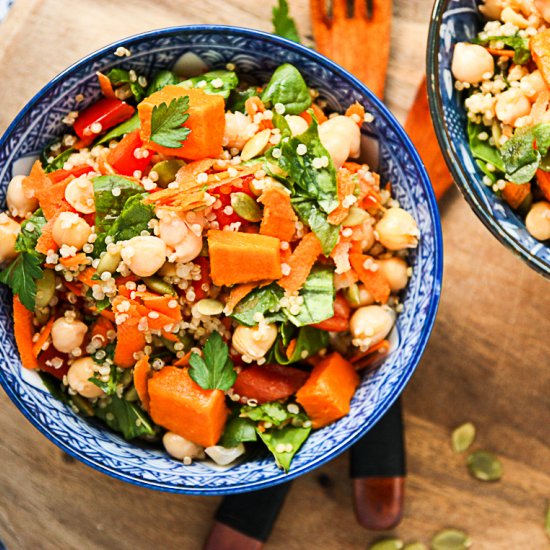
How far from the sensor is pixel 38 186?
185cm

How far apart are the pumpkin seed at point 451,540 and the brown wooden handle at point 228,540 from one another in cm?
57

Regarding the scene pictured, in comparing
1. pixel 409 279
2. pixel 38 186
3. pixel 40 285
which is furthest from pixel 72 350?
pixel 409 279

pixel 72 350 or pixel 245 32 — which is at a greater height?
pixel 245 32

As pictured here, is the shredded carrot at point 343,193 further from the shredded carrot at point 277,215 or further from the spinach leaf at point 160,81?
the spinach leaf at point 160,81

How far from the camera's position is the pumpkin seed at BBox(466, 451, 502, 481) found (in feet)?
7.82

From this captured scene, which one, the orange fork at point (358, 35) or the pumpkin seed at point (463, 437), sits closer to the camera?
the orange fork at point (358, 35)

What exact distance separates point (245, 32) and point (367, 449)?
4.18 ft

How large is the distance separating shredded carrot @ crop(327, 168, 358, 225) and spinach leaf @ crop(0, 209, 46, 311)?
0.71 metres

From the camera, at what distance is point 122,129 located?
1.92m

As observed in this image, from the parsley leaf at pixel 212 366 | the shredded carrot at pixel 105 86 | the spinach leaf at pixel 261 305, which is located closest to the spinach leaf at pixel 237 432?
the parsley leaf at pixel 212 366

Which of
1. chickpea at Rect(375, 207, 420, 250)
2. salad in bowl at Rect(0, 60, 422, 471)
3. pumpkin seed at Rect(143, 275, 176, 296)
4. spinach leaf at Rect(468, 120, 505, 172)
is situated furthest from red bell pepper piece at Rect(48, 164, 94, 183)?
spinach leaf at Rect(468, 120, 505, 172)

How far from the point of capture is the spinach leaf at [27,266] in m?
1.80

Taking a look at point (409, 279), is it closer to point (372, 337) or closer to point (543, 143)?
point (372, 337)

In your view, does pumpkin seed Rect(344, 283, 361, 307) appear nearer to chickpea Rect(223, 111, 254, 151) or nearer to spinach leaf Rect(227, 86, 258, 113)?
chickpea Rect(223, 111, 254, 151)
